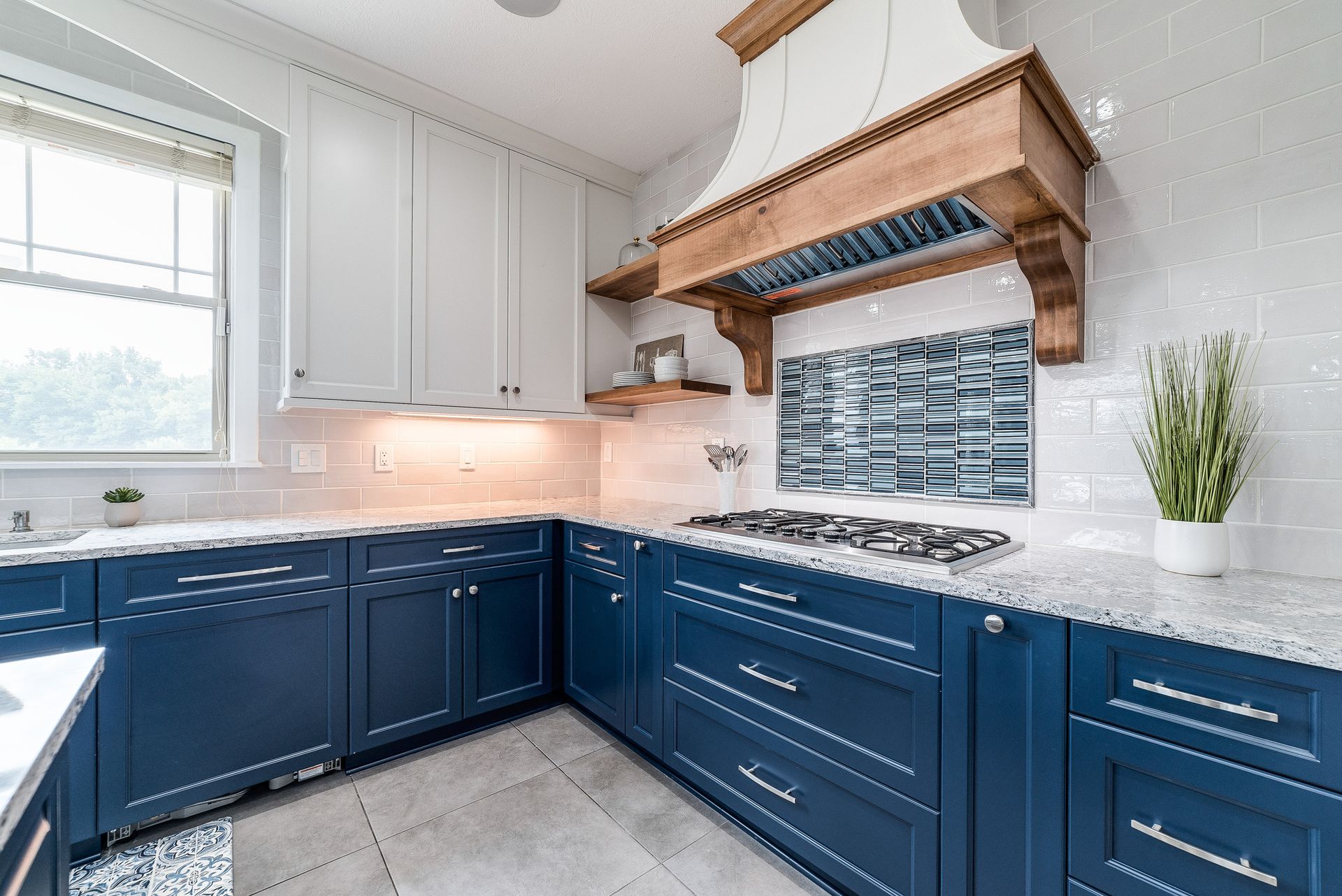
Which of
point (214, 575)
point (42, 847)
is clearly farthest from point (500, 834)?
point (42, 847)

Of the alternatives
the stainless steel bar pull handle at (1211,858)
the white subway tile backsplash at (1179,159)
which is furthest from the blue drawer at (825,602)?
the white subway tile backsplash at (1179,159)

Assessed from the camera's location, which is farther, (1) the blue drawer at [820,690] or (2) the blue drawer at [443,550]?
(2) the blue drawer at [443,550]

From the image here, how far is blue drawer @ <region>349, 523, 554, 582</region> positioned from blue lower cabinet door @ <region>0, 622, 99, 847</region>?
2.23 feet

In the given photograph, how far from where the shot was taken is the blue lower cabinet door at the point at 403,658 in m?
2.04

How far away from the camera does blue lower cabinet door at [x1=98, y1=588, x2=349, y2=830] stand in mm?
1636

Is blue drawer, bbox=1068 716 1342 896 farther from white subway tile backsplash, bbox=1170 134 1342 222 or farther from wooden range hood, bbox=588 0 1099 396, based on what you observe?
white subway tile backsplash, bbox=1170 134 1342 222

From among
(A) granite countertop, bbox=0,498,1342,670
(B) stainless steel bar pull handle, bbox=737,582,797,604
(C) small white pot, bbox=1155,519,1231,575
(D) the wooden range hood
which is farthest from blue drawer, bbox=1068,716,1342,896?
(D) the wooden range hood

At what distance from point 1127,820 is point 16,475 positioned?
320 cm

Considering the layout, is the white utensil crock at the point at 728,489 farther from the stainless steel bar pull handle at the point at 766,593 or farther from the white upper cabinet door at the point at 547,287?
the white upper cabinet door at the point at 547,287

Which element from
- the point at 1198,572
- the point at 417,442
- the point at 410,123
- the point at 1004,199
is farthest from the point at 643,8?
the point at 1198,572

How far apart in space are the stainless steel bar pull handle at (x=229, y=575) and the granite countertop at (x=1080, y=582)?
93 mm

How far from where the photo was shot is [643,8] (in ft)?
6.42

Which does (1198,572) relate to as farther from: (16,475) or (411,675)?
(16,475)

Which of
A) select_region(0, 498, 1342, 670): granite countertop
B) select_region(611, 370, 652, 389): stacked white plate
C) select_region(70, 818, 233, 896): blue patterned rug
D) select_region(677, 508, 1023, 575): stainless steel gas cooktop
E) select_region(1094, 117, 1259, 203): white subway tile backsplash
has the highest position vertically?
select_region(1094, 117, 1259, 203): white subway tile backsplash
